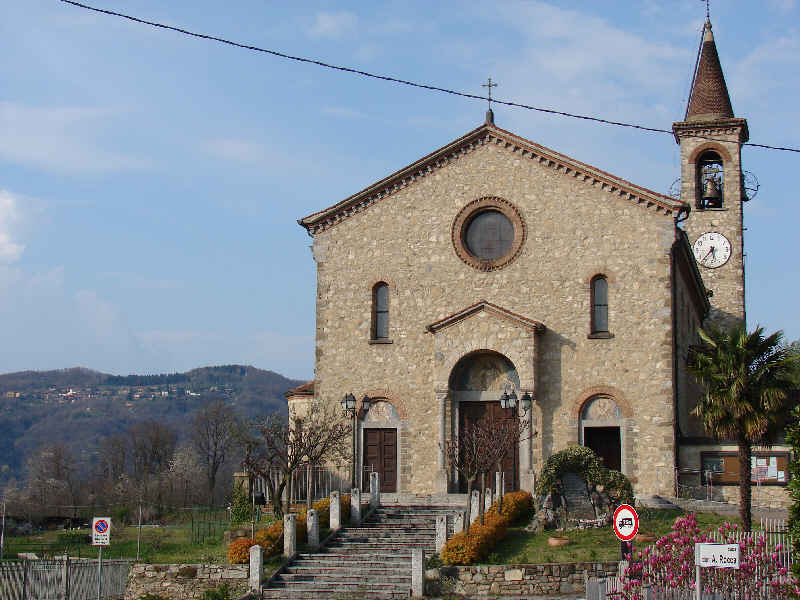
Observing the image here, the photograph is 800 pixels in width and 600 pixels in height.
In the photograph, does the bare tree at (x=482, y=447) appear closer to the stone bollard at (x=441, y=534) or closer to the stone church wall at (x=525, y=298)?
the stone bollard at (x=441, y=534)

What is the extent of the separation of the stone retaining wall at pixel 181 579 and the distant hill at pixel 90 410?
115 metres

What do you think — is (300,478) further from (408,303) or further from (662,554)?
(662,554)

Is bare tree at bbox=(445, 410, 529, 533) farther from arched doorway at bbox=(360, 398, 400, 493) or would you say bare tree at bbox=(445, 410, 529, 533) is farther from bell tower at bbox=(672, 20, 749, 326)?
bell tower at bbox=(672, 20, 749, 326)

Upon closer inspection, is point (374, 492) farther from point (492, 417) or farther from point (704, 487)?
point (704, 487)

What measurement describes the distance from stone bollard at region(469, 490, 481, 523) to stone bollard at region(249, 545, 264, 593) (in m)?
5.81

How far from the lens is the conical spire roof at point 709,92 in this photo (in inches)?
1818

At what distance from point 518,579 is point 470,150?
1668 cm

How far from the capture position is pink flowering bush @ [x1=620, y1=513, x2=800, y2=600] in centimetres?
1914

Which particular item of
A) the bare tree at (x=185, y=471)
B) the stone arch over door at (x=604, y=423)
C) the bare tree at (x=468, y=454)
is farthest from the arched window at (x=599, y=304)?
the bare tree at (x=185, y=471)

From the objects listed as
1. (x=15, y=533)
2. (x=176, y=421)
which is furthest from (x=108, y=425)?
(x=15, y=533)

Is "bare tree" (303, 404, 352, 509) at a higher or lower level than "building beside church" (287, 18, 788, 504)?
lower

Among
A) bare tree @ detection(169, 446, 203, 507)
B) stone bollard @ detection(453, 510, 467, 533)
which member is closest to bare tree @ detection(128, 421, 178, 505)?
bare tree @ detection(169, 446, 203, 507)

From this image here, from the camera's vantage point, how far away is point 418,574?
2333cm

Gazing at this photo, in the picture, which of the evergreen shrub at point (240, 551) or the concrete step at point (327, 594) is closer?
the concrete step at point (327, 594)
